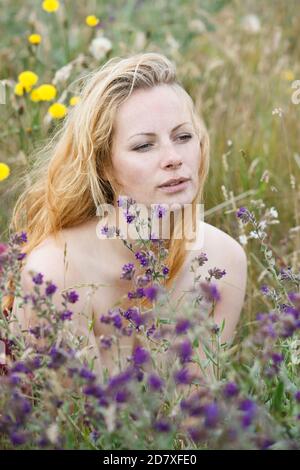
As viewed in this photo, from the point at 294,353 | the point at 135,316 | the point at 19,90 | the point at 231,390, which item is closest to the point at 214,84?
the point at 19,90

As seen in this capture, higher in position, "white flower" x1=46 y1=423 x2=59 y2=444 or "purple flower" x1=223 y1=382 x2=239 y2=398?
"purple flower" x1=223 y1=382 x2=239 y2=398

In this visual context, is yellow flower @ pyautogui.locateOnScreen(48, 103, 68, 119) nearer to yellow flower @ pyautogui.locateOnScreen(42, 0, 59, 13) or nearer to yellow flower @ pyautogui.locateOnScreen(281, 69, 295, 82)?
yellow flower @ pyautogui.locateOnScreen(42, 0, 59, 13)

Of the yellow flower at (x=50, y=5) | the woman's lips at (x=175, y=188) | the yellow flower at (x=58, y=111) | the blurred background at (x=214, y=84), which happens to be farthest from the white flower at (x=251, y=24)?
the woman's lips at (x=175, y=188)

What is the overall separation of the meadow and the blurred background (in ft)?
0.04

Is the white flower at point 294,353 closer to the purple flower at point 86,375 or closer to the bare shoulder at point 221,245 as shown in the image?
the purple flower at point 86,375

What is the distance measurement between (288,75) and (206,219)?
65.5 inches

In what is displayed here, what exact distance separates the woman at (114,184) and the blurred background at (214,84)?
0.63 ft

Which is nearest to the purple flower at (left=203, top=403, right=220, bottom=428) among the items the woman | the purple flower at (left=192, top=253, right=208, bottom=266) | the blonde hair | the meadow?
the meadow

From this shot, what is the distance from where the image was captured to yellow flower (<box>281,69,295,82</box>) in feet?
14.8

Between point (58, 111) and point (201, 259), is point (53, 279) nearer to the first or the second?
point (201, 259)

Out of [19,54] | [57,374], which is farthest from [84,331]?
[19,54]

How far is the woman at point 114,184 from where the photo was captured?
2.30 meters

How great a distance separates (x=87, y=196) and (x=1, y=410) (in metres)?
1.10

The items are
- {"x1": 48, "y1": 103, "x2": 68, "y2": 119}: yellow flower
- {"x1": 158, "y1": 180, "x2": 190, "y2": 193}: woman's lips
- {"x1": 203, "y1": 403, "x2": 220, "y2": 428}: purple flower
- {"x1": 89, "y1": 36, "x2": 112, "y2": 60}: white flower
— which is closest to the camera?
{"x1": 203, "y1": 403, "x2": 220, "y2": 428}: purple flower
